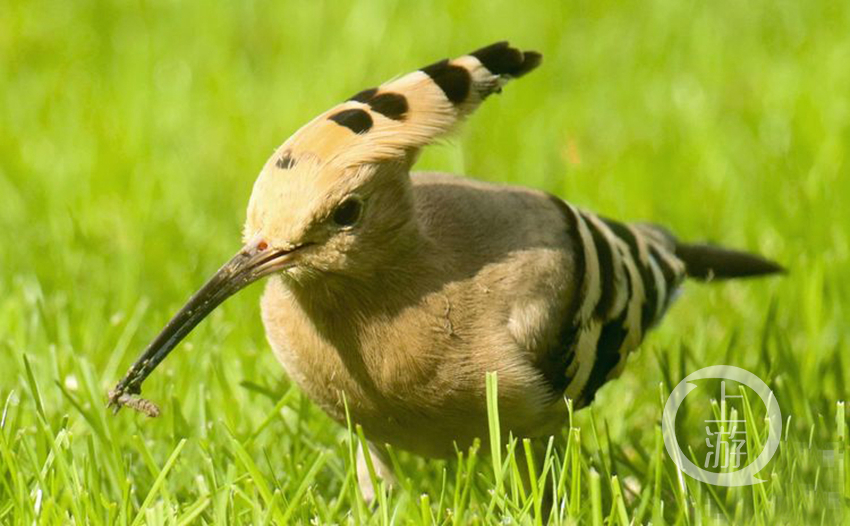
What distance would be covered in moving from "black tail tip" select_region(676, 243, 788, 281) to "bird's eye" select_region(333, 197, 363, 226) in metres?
1.18

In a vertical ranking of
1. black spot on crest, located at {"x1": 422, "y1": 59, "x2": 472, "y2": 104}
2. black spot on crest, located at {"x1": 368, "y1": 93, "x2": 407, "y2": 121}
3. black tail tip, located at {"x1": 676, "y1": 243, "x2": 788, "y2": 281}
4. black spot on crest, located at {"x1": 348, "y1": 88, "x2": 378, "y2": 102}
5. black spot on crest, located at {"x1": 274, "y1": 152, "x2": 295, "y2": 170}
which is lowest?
black tail tip, located at {"x1": 676, "y1": 243, "x2": 788, "y2": 281}

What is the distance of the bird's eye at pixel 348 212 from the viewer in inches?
89.8

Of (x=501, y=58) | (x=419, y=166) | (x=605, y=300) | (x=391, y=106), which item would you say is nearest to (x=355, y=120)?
(x=391, y=106)

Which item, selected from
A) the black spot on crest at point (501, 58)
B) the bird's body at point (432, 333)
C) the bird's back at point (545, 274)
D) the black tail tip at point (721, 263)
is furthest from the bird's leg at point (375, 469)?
the black tail tip at point (721, 263)

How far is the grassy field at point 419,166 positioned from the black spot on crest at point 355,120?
0.55 metres

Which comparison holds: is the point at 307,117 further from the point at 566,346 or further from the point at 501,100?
the point at 566,346

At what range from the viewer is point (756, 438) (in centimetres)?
239

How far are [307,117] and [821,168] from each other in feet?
5.24

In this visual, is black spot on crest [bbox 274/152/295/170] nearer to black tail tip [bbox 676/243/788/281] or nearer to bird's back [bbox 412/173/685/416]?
bird's back [bbox 412/173/685/416]

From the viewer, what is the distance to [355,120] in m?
2.30

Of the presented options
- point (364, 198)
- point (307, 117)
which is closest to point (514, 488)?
point (364, 198)

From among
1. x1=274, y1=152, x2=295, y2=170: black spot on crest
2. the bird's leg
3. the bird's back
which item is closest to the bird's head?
x1=274, y1=152, x2=295, y2=170: black spot on crest

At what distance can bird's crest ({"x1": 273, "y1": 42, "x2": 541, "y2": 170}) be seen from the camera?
2.26m

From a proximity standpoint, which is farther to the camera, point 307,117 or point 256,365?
point 307,117
